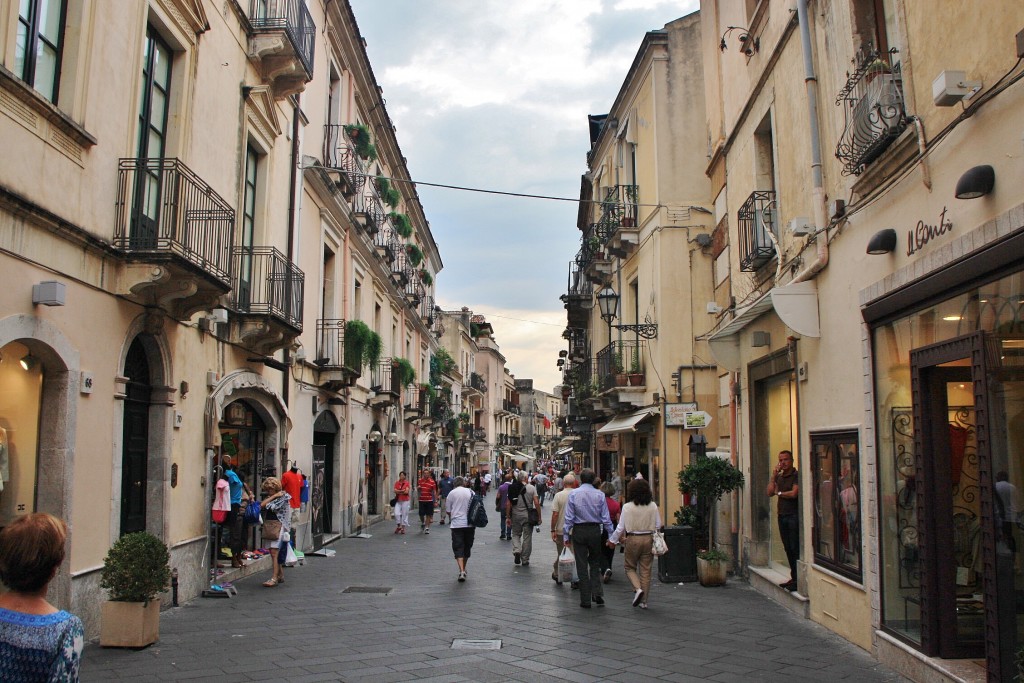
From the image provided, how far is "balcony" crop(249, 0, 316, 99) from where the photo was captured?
12.5 meters

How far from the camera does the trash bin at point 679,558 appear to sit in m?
12.0

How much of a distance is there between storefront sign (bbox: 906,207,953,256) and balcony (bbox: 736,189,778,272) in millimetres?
4209

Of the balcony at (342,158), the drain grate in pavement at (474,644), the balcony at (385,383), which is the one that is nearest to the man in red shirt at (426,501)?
the balcony at (385,383)

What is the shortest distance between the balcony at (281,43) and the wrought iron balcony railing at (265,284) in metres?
2.87

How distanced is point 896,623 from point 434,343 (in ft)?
115

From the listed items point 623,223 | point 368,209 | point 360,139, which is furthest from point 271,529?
point 368,209

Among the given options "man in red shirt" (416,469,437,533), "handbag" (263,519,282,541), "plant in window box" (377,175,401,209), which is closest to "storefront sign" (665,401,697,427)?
"handbag" (263,519,282,541)

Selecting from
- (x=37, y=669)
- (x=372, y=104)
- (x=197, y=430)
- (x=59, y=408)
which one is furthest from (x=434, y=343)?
(x=37, y=669)

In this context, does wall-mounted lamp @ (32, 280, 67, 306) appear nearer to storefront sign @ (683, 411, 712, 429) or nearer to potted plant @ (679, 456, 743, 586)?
potted plant @ (679, 456, 743, 586)

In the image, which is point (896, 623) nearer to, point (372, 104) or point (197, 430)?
point (197, 430)

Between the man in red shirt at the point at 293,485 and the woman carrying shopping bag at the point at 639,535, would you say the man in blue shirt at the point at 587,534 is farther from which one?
the man in red shirt at the point at 293,485

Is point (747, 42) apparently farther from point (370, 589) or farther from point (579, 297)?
point (579, 297)

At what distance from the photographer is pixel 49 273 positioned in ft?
23.8

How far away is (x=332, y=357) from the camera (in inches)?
709
